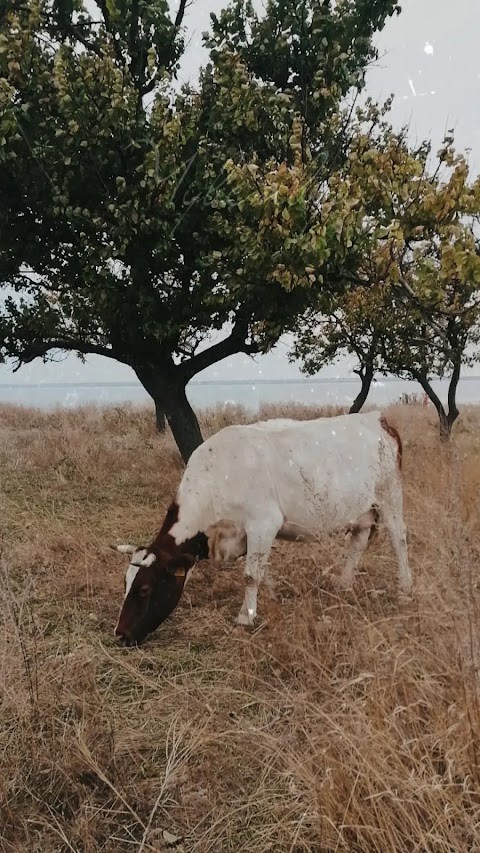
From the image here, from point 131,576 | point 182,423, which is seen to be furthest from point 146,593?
point 182,423

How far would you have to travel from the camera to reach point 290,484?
5.63 m

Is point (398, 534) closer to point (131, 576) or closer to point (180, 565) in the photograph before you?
point (180, 565)

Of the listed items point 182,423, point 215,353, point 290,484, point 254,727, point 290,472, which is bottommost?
point 254,727

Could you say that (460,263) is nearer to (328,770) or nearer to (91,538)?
(328,770)

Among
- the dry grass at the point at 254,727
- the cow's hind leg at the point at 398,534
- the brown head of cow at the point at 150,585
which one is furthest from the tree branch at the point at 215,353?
the brown head of cow at the point at 150,585

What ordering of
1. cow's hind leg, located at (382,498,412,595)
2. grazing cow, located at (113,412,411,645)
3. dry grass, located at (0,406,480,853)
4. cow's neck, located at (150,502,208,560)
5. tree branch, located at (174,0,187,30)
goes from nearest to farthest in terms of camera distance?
1. dry grass, located at (0,406,480,853)
2. grazing cow, located at (113,412,411,645)
3. cow's neck, located at (150,502,208,560)
4. cow's hind leg, located at (382,498,412,595)
5. tree branch, located at (174,0,187,30)

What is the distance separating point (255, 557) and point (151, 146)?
7092 mm

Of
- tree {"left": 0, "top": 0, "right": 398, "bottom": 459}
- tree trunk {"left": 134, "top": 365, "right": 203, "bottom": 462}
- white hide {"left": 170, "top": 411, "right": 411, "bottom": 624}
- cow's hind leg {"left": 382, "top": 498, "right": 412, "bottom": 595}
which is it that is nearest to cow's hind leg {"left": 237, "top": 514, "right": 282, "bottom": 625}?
white hide {"left": 170, "top": 411, "right": 411, "bottom": 624}

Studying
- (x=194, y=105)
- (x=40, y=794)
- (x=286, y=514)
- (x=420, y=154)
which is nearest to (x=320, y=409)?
(x=420, y=154)

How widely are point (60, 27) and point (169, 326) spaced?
20.2 ft

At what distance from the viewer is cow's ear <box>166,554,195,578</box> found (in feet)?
17.2

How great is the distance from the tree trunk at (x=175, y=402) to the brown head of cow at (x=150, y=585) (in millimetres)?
6866

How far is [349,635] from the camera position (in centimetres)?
414

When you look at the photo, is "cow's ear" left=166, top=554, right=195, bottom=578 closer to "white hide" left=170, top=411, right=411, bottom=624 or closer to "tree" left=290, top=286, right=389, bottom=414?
"white hide" left=170, top=411, right=411, bottom=624
